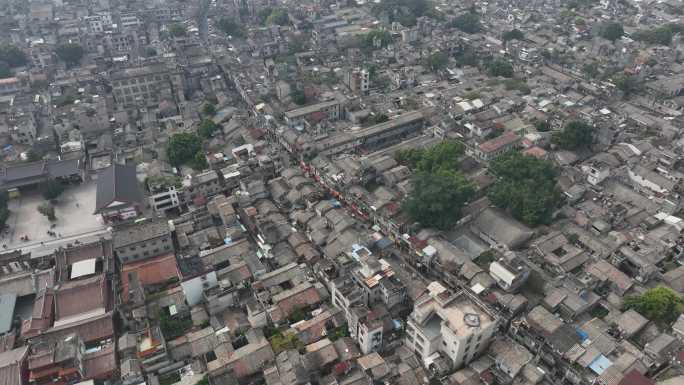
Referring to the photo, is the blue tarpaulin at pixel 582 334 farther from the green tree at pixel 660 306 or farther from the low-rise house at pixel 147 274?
the low-rise house at pixel 147 274

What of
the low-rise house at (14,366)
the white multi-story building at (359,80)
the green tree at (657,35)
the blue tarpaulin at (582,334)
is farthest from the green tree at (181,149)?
the green tree at (657,35)

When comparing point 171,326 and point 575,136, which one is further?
point 575,136

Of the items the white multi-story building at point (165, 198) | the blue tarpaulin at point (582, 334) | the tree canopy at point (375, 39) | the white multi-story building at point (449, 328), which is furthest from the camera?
the tree canopy at point (375, 39)

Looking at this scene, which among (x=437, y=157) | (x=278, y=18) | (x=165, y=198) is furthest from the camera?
(x=278, y=18)

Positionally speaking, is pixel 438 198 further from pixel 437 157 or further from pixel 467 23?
pixel 467 23

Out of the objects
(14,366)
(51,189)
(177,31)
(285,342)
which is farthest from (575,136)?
(177,31)

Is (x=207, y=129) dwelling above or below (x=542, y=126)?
above

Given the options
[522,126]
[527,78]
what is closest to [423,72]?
[527,78]
